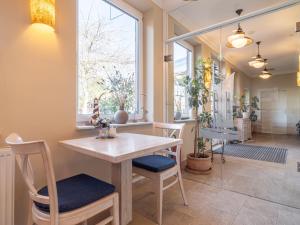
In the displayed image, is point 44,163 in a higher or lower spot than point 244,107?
lower

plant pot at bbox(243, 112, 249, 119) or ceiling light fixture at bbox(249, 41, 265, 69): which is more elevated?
ceiling light fixture at bbox(249, 41, 265, 69)

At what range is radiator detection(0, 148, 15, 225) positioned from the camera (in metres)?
1.13

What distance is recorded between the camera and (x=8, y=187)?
1.16 meters

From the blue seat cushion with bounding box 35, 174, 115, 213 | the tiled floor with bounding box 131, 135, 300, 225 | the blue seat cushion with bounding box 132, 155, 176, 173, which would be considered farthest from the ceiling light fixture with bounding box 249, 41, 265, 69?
the blue seat cushion with bounding box 35, 174, 115, 213

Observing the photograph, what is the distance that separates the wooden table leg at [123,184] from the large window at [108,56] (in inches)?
31.2

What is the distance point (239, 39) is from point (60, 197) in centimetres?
270

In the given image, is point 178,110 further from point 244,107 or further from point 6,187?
point 6,187

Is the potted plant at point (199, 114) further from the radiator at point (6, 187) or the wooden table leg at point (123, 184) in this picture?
the radiator at point (6, 187)

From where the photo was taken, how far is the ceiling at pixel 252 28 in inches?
87.7

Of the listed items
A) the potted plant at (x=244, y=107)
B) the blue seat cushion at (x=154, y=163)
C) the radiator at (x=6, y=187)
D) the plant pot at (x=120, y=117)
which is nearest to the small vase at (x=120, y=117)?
the plant pot at (x=120, y=117)

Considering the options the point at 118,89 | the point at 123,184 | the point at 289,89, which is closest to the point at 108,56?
the point at 118,89

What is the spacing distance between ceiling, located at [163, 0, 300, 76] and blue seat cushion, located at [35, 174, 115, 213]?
2457 mm

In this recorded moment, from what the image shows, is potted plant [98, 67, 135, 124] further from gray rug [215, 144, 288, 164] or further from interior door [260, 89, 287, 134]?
interior door [260, 89, 287, 134]

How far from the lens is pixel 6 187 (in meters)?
1.15
